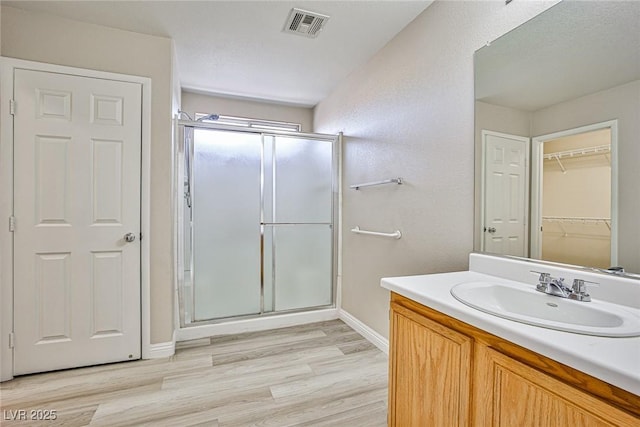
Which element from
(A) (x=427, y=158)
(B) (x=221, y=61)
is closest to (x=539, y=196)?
(A) (x=427, y=158)

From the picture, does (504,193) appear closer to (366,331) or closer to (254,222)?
(366,331)

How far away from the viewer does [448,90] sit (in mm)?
1758

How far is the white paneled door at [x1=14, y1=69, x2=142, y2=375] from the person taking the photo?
1935 mm

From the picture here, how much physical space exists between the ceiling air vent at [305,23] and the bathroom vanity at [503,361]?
1.74 metres

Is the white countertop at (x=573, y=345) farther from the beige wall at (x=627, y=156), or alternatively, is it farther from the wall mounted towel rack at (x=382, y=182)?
the wall mounted towel rack at (x=382, y=182)

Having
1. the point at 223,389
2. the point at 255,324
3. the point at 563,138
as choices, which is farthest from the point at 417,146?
the point at 255,324

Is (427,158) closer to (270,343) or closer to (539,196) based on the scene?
(539,196)

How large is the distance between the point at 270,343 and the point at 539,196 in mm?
2107

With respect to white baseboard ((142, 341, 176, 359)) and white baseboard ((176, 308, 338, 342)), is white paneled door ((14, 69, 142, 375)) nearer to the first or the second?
white baseboard ((142, 341, 176, 359))

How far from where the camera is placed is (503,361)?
2.78 ft

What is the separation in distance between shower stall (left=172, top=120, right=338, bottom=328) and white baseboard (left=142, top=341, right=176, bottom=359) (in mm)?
322

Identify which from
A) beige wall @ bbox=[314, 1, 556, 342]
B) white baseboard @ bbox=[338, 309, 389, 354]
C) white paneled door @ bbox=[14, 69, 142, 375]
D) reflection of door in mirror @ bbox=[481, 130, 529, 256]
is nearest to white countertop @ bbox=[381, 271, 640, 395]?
reflection of door in mirror @ bbox=[481, 130, 529, 256]

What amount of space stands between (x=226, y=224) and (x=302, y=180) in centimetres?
82

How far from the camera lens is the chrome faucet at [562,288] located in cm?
105
